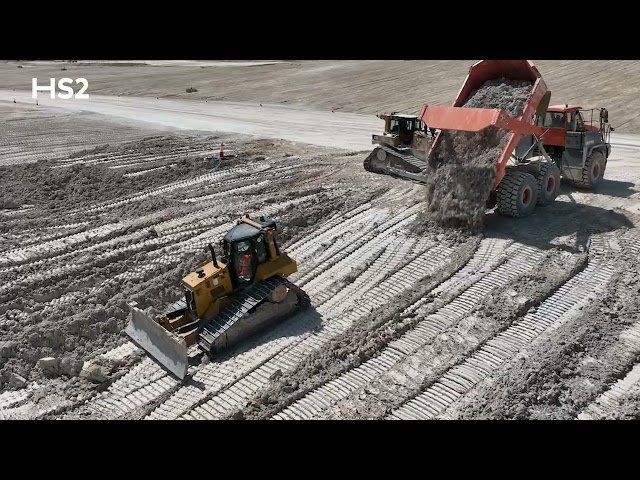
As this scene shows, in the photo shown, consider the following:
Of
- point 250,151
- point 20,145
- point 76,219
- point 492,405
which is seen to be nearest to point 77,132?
point 20,145

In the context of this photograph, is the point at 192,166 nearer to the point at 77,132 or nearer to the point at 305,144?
the point at 305,144

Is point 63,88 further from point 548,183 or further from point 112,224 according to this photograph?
point 548,183

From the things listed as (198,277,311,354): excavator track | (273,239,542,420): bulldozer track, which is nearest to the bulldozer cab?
(198,277,311,354): excavator track

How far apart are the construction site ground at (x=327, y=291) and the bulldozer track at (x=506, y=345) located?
3 centimetres

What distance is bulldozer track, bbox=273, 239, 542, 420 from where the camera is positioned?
679 cm

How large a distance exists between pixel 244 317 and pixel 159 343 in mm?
1184

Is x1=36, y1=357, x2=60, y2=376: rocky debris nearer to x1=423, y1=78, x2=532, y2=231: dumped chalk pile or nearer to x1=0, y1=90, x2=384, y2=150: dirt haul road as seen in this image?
x1=423, y1=78, x2=532, y2=231: dumped chalk pile

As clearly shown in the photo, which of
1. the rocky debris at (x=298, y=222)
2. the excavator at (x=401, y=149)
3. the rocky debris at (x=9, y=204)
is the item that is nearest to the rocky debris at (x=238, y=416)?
the rocky debris at (x=298, y=222)

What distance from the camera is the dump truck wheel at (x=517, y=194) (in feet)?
36.3

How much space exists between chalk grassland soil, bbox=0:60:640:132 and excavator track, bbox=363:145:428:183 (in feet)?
30.2

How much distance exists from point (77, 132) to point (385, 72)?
734 inches

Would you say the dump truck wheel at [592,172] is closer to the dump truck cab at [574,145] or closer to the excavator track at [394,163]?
the dump truck cab at [574,145]

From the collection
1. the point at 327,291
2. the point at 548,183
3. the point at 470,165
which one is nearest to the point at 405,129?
the point at 548,183

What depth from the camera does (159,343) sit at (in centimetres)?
781
